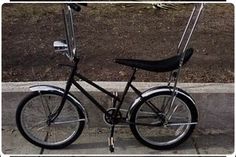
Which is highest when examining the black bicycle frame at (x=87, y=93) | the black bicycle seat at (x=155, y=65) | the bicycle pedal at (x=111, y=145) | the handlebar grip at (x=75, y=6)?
the handlebar grip at (x=75, y=6)

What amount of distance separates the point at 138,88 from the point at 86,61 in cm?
124

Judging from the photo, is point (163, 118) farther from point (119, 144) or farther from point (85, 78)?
point (85, 78)

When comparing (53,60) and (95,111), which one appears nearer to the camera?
(95,111)

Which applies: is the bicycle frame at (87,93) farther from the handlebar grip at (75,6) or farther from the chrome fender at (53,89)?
the handlebar grip at (75,6)

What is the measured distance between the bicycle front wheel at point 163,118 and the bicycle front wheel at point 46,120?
0.56 meters

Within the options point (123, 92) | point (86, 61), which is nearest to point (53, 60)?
point (86, 61)

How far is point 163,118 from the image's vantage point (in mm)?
4418

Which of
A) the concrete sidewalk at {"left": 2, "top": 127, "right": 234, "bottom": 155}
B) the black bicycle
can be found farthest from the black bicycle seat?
the concrete sidewalk at {"left": 2, "top": 127, "right": 234, "bottom": 155}

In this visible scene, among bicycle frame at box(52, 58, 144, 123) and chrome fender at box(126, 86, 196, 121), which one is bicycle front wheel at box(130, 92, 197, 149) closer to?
chrome fender at box(126, 86, 196, 121)

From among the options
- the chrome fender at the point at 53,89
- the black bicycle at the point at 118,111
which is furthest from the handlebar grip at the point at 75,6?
the chrome fender at the point at 53,89

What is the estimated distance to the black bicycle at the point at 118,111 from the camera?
414cm

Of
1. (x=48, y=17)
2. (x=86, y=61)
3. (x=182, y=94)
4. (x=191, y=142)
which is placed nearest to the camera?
(x=182, y=94)

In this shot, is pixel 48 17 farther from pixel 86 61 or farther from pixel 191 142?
pixel 191 142

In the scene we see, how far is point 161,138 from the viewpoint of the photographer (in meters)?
4.61
